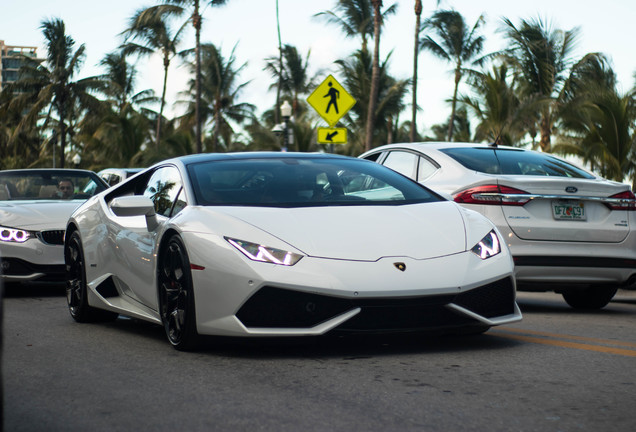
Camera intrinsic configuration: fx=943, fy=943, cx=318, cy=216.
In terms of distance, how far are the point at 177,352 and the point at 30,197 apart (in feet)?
19.8

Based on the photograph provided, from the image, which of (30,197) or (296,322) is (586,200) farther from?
(30,197)

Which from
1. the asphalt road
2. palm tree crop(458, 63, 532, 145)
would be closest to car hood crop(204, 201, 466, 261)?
the asphalt road

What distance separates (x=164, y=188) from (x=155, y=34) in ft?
157

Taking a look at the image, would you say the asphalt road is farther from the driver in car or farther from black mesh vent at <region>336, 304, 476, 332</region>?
the driver in car

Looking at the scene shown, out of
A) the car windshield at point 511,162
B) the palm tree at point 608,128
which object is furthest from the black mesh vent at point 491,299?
the palm tree at point 608,128

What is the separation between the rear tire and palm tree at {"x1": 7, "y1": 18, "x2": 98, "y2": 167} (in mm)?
46759

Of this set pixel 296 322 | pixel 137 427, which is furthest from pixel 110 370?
pixel 137 427

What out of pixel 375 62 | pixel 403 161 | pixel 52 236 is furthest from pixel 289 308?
pixel 375 62

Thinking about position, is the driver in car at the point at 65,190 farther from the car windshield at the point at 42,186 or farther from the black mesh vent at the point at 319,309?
the black mesh vent at the point at 319,309

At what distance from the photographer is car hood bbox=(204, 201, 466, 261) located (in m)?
5.01

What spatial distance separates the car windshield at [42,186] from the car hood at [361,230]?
5979 millimetres

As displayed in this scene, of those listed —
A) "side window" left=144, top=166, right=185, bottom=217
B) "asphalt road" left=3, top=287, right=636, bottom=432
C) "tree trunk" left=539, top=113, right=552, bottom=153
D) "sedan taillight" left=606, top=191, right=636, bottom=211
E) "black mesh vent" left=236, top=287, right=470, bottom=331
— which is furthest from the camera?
"tree trunk" left=539, top=113, right=552, bottom=153

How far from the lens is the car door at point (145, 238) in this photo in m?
5.83

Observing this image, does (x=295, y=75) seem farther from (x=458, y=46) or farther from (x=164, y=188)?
(x=164, y=188)
